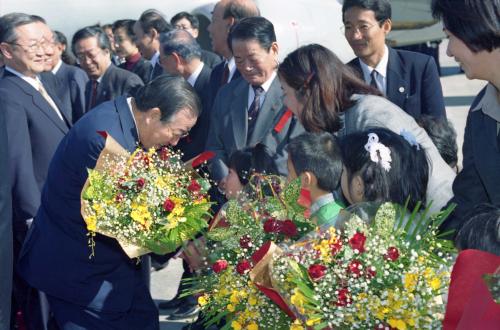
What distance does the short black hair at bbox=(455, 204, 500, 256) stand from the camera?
2.15 m

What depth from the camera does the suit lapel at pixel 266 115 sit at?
15.1ft

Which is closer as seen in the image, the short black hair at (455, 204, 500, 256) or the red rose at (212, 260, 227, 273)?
the short black hair at (455, 204, 500, 256)

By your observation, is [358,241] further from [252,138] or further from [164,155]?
[252,138]

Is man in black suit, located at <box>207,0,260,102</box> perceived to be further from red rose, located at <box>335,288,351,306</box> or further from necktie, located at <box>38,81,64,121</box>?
red rose, located at <box>335,288,351,306</box>

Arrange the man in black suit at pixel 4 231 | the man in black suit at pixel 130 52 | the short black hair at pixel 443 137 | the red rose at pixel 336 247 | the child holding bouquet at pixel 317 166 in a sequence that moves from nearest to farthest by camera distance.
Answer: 1. the red rose at pixel 336 247
2. the man in black suit at pixel 4 231
3. the child holding bouquet at pixel 317 166
4. the short black hair at pixel 443 137
5. the man in black suit at pixel 130 52

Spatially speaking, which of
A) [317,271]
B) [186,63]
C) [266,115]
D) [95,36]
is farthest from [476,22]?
[95,36]

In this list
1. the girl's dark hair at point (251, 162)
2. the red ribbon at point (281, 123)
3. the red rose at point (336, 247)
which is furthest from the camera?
the red ribbon at point (281, 123)

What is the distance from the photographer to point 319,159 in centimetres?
334

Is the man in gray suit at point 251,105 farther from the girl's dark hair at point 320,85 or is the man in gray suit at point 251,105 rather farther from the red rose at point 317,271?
the red rose at point 317,271

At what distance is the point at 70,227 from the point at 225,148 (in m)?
1.23

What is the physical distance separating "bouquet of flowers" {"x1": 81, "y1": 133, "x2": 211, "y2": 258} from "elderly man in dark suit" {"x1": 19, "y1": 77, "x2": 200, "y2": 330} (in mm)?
202

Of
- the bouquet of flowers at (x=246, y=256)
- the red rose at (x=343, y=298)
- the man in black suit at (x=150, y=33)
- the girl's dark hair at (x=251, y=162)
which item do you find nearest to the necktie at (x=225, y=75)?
the girl's dark hair at (x=251, y=162)

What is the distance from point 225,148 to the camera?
4.79m

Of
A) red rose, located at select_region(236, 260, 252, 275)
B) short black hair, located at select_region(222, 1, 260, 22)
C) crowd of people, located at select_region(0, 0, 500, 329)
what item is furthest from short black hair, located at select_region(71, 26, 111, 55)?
red rose, located at select_region(236, 260, 252, 275)
